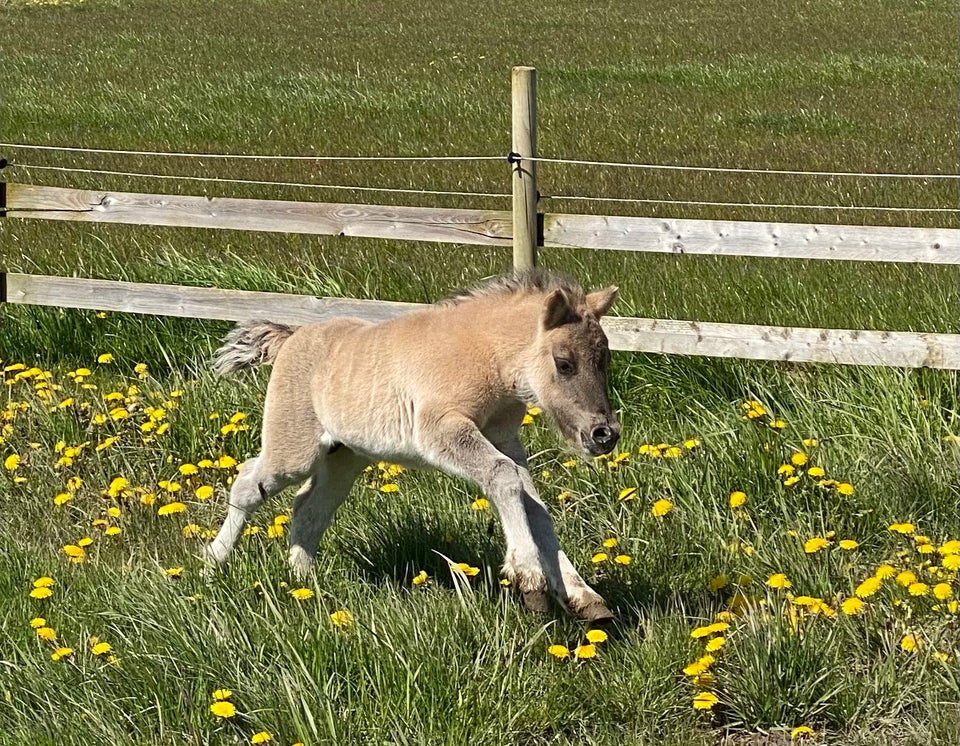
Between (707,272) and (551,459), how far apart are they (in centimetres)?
337

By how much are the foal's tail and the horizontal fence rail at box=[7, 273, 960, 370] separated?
1.30 metres

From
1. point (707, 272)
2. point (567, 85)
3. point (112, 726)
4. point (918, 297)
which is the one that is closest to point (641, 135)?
point (567, 85)

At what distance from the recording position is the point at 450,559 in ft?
16.3

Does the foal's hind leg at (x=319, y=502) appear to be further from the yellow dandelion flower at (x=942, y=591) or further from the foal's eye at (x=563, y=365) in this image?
the yellow dandelion flower at (x=942, y=591)

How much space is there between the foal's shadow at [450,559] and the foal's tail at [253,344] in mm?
800

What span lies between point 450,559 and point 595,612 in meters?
0.85

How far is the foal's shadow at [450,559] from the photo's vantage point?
4.65 meters

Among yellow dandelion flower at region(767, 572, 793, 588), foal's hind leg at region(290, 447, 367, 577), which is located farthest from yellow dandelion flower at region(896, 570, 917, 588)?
foal's hind leg at region(290, 447, 367, 577)

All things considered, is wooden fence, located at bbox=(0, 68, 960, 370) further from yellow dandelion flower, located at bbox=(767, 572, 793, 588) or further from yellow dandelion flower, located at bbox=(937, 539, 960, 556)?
yellow dandelion flower, located at bbox=(767, 572, 793, 588)

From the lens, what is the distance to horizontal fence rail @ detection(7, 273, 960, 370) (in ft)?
21.1

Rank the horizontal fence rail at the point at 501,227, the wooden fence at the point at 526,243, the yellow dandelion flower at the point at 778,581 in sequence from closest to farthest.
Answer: the yellow dandelion flower at the point at 778,581, the wooden fence at the point at 526,243, the horizontal fence rail at the point at 501,227

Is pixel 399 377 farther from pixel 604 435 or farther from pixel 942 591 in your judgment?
pixel 942 591

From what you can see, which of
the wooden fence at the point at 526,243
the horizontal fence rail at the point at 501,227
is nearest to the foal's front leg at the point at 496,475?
the wooden fence at the point at 526,243

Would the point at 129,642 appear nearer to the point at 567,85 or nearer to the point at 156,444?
the point at 156,444
